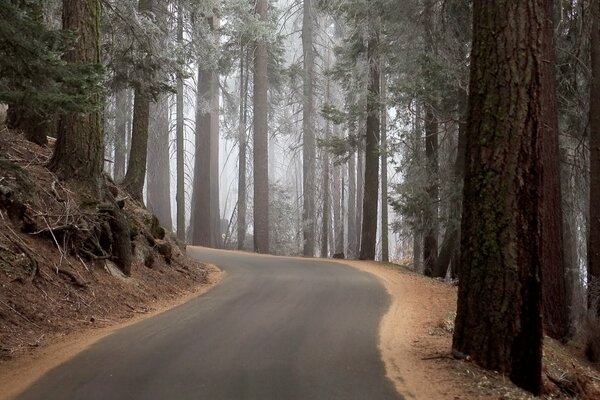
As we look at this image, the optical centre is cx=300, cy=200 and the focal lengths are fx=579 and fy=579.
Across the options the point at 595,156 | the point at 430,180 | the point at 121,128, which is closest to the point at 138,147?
the point at 430,180

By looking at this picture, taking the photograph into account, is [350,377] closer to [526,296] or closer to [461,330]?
[461,330]

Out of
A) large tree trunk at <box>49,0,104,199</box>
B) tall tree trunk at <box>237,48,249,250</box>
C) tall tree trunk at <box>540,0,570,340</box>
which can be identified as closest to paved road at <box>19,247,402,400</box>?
tall tree trunk at <box>540,0,570,340</box>

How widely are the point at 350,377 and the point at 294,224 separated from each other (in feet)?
105

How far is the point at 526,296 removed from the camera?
243 inches

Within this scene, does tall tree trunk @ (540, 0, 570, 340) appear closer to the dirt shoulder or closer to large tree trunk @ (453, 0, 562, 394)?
large tree trunk @ (453, 0, 562, 394)

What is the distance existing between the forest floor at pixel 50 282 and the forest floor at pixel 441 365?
3.85 metres

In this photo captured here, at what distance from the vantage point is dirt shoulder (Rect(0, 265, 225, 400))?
5.78 m

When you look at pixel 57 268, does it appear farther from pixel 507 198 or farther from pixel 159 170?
pixel 159 170

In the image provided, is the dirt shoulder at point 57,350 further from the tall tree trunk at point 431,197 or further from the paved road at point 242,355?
the tall tree trunk at point 431,197

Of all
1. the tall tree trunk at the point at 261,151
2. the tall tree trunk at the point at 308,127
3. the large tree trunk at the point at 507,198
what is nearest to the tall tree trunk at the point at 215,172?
the tall tree trunk at the point at 261,151

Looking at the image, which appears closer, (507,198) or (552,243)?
(507,198)

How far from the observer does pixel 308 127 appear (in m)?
31.7

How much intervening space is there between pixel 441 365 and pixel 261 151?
2019 centimetres

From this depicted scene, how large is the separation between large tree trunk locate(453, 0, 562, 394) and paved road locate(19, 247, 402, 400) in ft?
4.42
